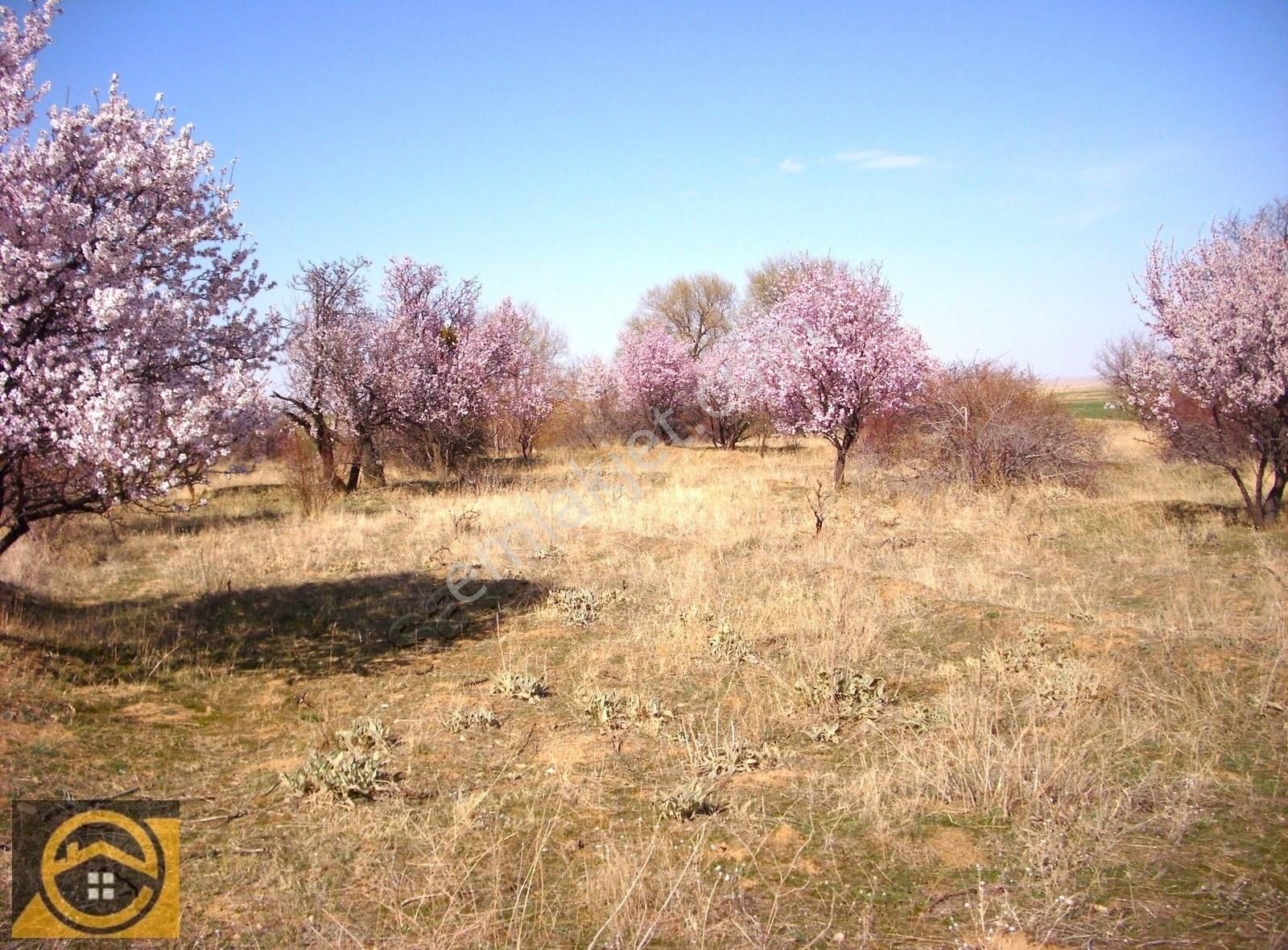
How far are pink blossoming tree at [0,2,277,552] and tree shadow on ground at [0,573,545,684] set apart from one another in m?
1.29

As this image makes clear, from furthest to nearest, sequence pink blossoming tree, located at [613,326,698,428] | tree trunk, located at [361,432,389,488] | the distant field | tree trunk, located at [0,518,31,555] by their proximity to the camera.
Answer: pink blossoming tree, located at [613,326,698,428], the distant field, tree trunk, located at [361,432,389,488], tree trunk, located at [0,518,31,555]

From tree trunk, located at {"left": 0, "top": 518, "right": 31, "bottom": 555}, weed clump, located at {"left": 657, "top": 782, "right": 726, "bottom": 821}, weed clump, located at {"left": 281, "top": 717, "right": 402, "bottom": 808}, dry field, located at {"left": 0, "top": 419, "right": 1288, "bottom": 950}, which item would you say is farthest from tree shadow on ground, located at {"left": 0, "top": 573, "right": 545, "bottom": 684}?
weed clump, located at {"left": 657, "top": 782, "right": 726, "bottom": 821}

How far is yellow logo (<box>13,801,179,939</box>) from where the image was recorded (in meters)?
3.46

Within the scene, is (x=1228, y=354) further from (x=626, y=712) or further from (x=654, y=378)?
(x=654, y=378)

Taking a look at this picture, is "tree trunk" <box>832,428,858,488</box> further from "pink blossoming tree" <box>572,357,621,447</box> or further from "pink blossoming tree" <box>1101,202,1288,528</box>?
"pink blossoming tree" <box>572,357,621,447</box>

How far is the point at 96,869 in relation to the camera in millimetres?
3906

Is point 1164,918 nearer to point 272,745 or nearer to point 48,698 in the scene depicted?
point 272,745

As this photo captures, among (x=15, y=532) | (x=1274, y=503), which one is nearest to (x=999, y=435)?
(x=1274, y=503)

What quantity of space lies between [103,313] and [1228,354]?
12618 millimetres

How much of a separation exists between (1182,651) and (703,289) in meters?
44.2

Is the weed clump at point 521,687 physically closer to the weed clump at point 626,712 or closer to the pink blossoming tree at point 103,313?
the weed clump at point 626,712

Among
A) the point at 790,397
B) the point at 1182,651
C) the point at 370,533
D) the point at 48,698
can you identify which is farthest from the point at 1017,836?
the point at 790,397

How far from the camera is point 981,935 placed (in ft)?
10.3

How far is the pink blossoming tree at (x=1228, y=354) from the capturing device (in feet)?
34.2
